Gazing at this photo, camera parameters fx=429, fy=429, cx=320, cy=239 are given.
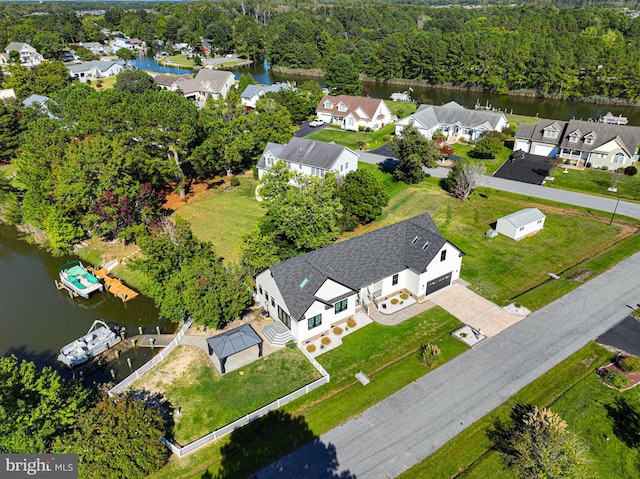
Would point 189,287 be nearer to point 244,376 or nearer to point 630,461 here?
point 244,376

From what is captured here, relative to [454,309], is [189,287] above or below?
above

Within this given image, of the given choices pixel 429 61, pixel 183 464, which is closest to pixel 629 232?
pixel 183 464

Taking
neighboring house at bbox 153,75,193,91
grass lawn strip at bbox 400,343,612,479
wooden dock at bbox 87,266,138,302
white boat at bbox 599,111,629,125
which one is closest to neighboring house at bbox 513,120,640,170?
white boat at bbox 599,111,629,125

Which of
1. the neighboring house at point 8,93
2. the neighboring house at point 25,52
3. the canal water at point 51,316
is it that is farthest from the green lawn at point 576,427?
the neighboring house at point 25,52

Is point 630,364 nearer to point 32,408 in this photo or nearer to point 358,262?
point 358,262

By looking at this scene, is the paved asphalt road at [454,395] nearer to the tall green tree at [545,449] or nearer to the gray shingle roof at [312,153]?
the tall green tree at [545,449]

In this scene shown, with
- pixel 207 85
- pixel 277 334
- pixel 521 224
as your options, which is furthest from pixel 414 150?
pixel 207 85
